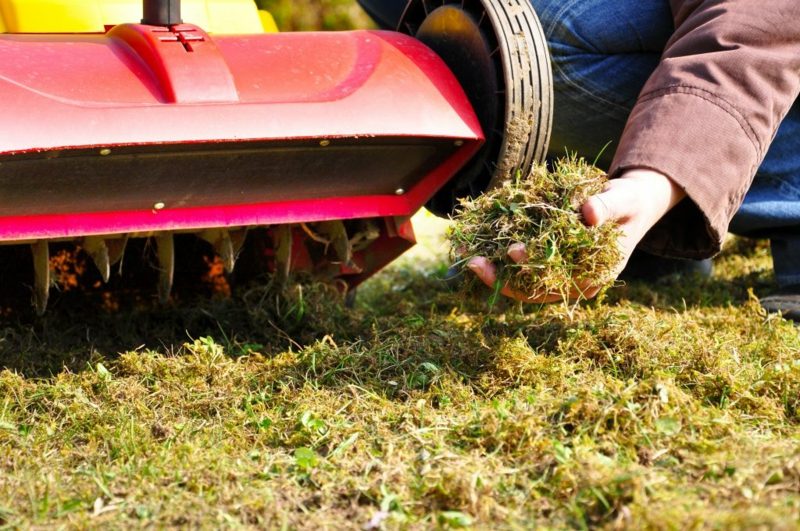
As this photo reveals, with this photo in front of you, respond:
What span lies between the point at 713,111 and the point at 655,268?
3.01 feet

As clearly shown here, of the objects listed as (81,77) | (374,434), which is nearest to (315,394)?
(374,434)

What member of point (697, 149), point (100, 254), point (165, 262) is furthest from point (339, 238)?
point (697, 149)

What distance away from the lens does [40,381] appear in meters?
1.76

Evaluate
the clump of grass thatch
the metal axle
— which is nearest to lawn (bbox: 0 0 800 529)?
the clump of grass thatch

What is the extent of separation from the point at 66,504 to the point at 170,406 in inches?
14.7

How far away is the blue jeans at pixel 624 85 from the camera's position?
2.29 m

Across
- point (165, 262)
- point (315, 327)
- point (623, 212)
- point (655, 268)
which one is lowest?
point (655, 268)

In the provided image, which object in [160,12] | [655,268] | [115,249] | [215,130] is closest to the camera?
[215,130]

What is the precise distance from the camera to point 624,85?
2344mm

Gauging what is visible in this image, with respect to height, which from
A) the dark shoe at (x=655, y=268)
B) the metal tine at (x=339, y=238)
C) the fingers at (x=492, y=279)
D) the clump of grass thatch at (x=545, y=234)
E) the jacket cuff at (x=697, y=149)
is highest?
the jacket cuff at (x=697, y=149)

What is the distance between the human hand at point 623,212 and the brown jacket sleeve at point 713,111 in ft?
0.10

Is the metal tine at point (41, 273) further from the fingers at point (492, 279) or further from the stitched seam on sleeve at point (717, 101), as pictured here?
the stitched seam on sleeve at point (717, 101)

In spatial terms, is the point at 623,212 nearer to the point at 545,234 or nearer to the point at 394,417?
the point at 545,234

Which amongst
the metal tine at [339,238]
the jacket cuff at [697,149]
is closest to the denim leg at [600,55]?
the jacket cuff at [697,149]
